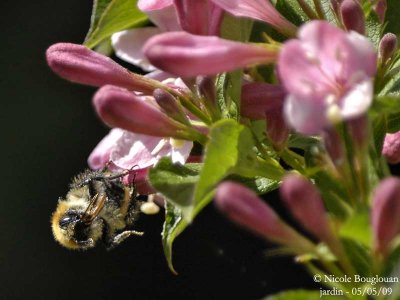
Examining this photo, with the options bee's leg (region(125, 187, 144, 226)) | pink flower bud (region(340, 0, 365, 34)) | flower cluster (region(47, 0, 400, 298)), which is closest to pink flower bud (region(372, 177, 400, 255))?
flower cluster (region(47, 0, 400, 298))

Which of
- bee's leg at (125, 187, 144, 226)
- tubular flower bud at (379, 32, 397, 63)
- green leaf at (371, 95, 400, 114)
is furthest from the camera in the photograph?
bee's leg at (125, 187, 144, 226)

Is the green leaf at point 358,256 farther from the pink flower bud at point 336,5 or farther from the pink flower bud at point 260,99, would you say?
the pink flower bud at point 336,5

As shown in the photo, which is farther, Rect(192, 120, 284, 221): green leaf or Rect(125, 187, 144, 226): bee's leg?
Rect(125, 187, 144, 226): bee's leg

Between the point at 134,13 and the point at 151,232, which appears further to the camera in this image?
the point at 151,232

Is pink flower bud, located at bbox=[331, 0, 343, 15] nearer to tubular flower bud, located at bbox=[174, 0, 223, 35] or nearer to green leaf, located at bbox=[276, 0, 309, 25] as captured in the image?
green leaf, located at bbox=[276, 0, 309, 25]

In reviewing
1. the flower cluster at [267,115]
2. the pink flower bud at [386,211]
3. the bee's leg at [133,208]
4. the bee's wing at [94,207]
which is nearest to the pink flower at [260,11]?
the flower cluster at [267,115]

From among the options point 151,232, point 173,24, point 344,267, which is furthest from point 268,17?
point 151,232

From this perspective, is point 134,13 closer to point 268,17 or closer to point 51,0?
point 268,17

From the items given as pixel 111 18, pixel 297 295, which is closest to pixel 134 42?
pixel 111 18
